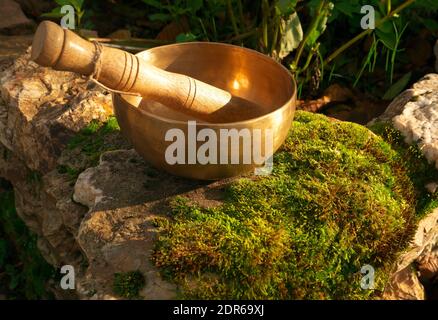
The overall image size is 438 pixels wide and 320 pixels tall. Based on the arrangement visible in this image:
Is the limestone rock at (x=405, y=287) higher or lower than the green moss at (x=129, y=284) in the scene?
higher

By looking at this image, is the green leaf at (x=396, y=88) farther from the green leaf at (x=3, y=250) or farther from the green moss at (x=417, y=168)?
the green leaf at (x=3, y=250)

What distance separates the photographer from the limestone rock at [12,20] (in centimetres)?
401

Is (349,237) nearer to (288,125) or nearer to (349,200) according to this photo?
(349,200)

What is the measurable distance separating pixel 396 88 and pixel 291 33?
816 millimetres

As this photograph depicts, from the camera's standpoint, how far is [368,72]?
3959mm

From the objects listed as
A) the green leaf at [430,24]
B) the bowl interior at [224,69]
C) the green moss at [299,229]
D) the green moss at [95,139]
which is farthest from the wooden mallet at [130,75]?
the green leaf at [430,24]

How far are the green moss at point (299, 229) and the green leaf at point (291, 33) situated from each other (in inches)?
36.1

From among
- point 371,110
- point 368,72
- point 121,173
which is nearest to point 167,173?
point 121,173

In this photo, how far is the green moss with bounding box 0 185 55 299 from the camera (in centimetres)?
335

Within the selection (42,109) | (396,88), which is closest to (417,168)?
(396,88)

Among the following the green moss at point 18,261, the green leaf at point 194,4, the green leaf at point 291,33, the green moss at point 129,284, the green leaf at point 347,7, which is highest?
the green leaf at point 194,4

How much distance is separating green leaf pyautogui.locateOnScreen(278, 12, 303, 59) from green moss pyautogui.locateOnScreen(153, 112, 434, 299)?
0.92 m

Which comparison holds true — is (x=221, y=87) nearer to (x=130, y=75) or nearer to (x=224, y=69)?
(x=224, y=69)
